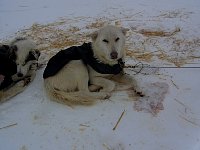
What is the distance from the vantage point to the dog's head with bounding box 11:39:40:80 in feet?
13.2

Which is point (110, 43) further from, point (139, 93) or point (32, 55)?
point (32, 55)

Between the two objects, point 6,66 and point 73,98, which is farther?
A: point 6,66

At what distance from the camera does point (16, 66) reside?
159 inches

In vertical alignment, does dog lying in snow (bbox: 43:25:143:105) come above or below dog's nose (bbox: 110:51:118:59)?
below

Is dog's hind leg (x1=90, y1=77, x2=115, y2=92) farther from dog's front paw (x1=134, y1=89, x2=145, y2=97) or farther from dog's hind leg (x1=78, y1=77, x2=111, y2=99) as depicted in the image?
dog's front paw (x1=134, y1=89, x2=145, y2=97)

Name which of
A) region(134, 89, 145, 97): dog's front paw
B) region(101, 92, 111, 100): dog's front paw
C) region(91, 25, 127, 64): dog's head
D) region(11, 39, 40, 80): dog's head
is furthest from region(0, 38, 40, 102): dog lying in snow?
region(134, 89, 145, 97): dog's front paw

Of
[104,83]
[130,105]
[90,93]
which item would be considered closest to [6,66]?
[90,93]

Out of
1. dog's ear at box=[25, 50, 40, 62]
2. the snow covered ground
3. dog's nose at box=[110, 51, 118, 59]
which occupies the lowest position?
the snow covered ground

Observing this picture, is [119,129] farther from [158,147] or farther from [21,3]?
[21,3]

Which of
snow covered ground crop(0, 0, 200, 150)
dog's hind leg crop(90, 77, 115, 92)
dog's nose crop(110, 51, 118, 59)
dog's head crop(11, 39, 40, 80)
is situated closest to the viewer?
snow covered ground crop(0, 0, 200, 150)

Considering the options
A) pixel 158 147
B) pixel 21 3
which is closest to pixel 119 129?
pixel 158 147

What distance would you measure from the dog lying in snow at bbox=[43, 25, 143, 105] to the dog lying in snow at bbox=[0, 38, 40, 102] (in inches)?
16.1

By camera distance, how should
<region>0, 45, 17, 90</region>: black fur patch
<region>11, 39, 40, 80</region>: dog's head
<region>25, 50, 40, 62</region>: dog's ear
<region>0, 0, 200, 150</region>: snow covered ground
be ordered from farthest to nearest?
<region>25, 50, 40, 62</region>: dog's ear
<region>11, 39, 40, 80</region>: dog's head
<region>0, 45, 17, 90</region>: black fur patch
<region>0, 0, 200, 150</region>: snow covered ground

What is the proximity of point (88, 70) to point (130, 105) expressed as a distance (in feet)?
2.26
